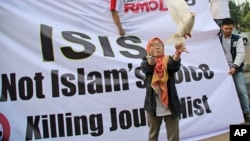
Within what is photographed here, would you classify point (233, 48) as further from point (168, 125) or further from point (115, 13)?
point (168, 125)

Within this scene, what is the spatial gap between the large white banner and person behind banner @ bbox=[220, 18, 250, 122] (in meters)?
0.37

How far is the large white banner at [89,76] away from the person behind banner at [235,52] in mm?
365

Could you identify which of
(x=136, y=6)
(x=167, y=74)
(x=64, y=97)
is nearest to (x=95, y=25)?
(x=136, y=6)

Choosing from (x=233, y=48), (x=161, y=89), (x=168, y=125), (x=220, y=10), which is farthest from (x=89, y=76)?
(x=220, y=10)

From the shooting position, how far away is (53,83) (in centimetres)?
380

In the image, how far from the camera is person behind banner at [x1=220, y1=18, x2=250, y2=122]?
4637 mm

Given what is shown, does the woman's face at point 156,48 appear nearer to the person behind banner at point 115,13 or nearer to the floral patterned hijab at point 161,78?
the floral patterned hijab at point 161,78

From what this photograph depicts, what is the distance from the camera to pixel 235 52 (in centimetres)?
468

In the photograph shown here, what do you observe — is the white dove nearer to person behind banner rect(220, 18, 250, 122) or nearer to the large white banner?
the large white banner

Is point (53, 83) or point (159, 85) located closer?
point (159, 85)

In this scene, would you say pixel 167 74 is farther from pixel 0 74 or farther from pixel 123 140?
pixel 0 74

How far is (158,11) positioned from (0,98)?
6.56ft

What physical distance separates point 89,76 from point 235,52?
1959 millimetres

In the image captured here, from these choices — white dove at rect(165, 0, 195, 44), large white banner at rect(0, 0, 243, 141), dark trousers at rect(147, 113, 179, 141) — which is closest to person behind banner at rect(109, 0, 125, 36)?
large white banner at rect(0, 0, 243, 141)
